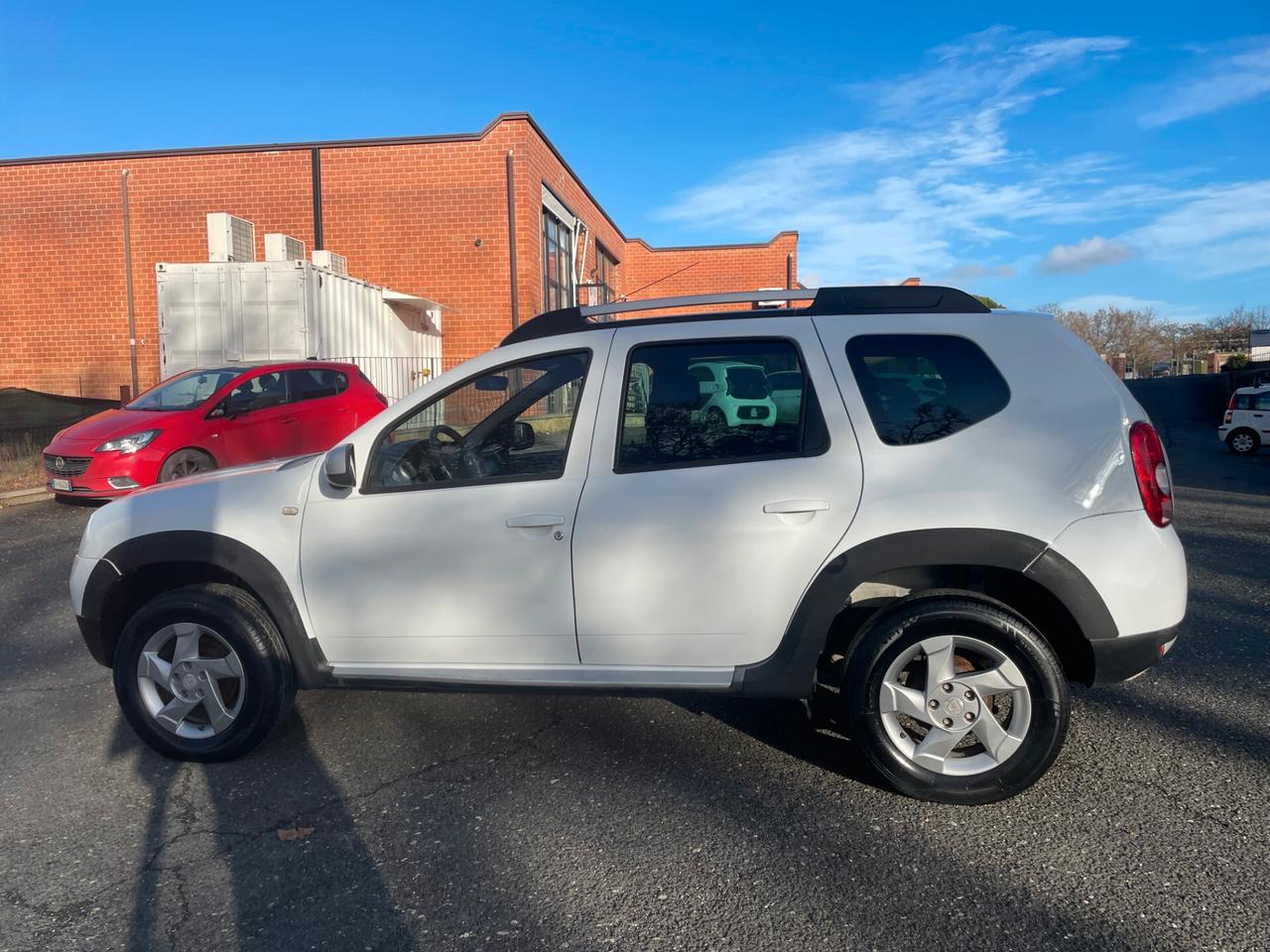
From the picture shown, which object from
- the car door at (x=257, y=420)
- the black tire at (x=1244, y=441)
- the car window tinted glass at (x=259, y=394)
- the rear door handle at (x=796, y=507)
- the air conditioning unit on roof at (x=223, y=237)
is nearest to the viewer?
the rear door handle at (x=796, y=507)

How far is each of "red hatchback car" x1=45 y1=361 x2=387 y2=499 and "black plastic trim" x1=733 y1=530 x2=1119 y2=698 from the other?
329 inches

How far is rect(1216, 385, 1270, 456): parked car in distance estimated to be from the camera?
18844 mm

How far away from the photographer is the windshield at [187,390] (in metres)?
11.7

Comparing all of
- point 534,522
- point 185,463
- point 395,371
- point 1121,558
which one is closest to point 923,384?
point 1121,558

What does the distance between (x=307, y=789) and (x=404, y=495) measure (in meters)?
1.23

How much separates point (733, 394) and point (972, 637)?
126cm

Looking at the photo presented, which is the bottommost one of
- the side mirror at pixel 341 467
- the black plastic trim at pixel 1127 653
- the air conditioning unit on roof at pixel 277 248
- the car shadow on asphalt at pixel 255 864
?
the car shadow on asphalt at pixel 255 864

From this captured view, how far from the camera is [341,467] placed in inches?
152

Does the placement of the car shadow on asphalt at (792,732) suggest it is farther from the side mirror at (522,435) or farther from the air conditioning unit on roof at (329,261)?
the air conditioning unit on roof at (329,261)

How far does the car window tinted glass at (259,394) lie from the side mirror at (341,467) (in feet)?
27.5

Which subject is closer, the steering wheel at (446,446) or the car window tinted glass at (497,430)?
the car window tinted glass at (497,430)

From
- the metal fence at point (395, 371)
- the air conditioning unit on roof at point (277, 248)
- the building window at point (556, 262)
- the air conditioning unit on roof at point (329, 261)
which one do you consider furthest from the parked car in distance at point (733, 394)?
the building window at point (556, 262)

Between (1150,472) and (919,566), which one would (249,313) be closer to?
(919,566)

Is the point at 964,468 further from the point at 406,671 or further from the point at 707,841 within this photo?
the point at 406,671
